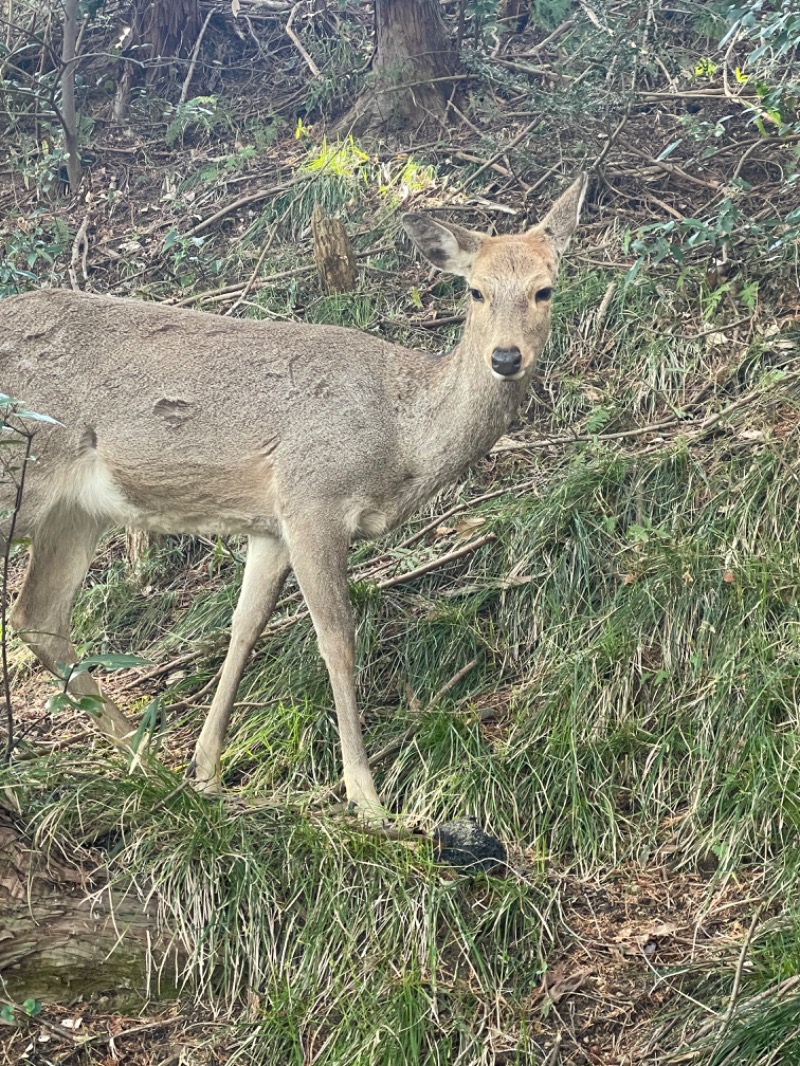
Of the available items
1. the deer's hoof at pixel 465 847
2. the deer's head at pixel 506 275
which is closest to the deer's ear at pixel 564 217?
the deer's head at pixel 506 275

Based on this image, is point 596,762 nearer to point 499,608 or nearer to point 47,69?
point 499,608

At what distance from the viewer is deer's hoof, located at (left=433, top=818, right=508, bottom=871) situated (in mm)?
4812

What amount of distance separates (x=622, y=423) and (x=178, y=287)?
3889 millimetres

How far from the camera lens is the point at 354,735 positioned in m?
5.53

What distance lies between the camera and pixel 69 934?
4.37 m

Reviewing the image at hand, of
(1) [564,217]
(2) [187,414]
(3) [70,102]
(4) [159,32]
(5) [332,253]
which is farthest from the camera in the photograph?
(4) [159,32]

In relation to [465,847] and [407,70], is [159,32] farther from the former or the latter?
[465,847]

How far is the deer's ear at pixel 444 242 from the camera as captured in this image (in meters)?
5.98

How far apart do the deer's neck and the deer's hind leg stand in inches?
68.7

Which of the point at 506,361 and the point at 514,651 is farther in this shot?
the point at 514,651

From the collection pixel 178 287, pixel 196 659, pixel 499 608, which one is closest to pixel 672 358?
pixel 499 608

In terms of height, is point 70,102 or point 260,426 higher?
point 70,102

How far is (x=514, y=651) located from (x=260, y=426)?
5.69 ft

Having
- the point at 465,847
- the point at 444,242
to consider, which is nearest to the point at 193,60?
the point at 444,242
